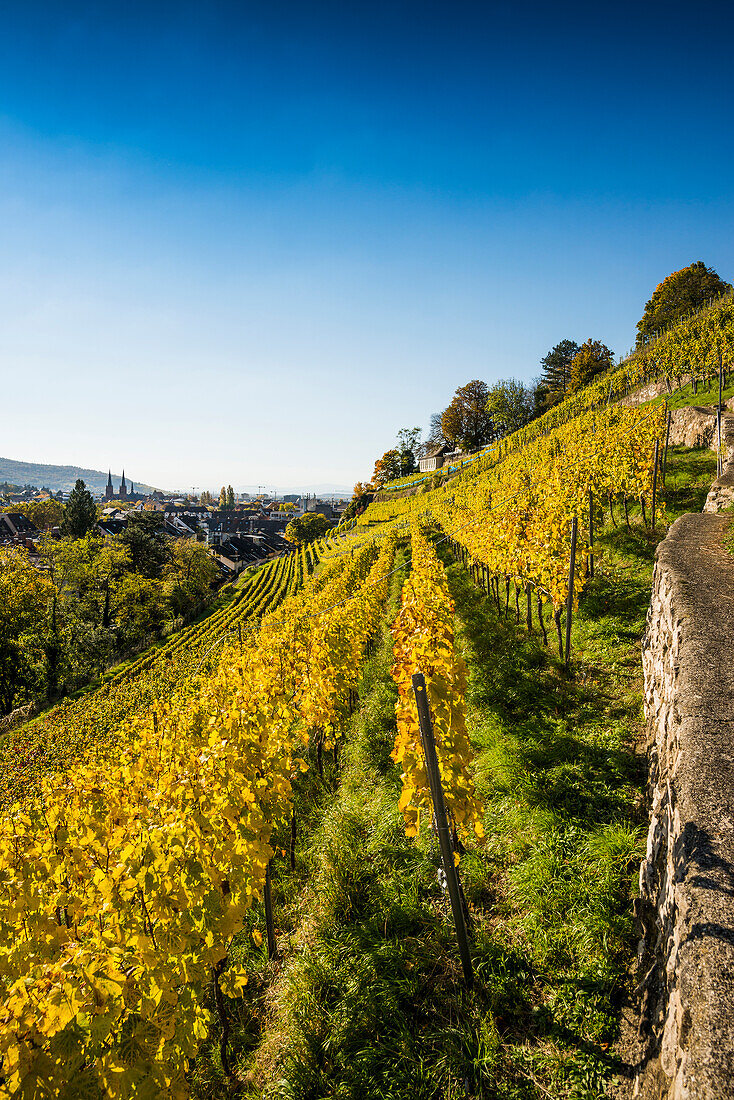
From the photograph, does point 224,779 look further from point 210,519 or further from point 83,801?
point 210,519

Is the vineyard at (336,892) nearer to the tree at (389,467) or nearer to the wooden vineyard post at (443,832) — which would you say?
the wooden vineyard post at (443,832)

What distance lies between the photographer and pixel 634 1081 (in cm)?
244

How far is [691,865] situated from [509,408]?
207 feet

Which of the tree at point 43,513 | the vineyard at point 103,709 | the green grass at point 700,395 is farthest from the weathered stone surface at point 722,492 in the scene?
the tree at point 43,513

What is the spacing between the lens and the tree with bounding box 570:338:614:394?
2002 inches

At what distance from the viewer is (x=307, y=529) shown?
84.1 metres

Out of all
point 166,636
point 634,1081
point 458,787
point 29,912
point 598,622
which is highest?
point 598,622

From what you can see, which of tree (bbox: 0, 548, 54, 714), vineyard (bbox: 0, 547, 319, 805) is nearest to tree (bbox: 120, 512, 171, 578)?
vineyard (bbox: 0, 547, 319, 805)

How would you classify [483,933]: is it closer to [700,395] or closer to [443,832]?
[443,832]

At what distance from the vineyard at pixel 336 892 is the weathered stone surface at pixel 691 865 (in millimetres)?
554

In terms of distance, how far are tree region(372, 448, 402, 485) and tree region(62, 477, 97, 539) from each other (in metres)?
50.1

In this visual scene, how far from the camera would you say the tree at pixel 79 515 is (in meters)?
44.5

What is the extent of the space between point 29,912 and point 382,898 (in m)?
3.04

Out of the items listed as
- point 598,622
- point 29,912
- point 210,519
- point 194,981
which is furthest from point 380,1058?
point 210,519
